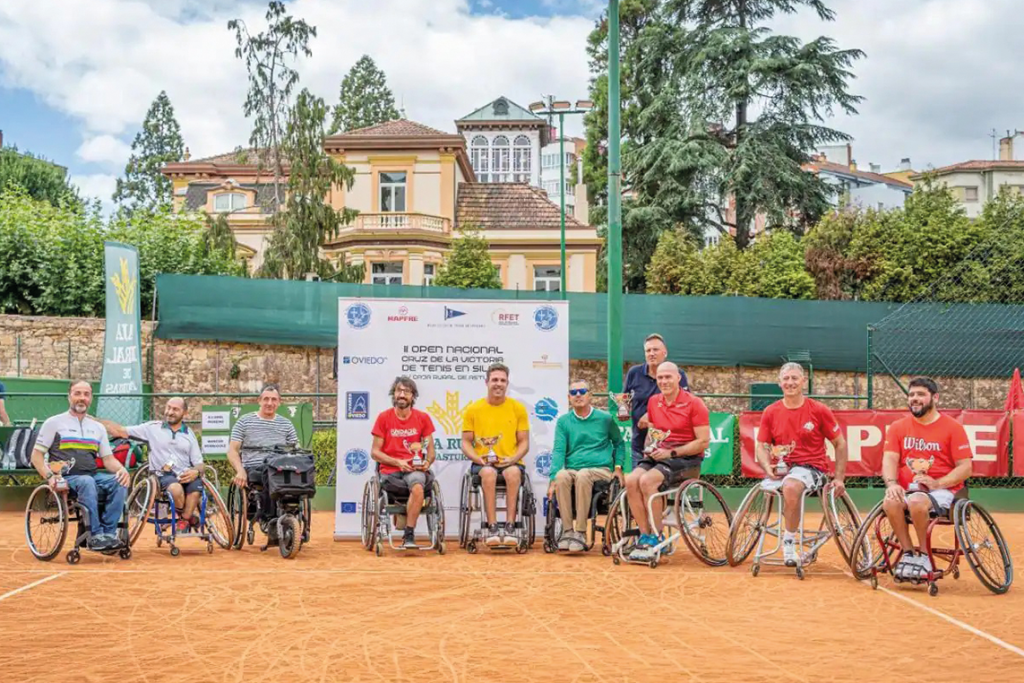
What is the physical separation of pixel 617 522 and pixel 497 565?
3.89 feet

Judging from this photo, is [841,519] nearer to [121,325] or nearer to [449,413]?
[449,413]

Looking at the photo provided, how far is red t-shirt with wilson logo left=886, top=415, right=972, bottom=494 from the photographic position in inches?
352

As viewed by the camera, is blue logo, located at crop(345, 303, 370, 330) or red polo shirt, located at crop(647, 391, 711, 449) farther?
blue logo, located at crop(345, 303, 370, 330)

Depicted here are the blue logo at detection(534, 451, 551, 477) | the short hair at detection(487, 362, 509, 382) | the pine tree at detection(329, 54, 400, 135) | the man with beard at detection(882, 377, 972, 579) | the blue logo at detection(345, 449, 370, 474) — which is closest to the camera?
the man with beard at detection(882, 377, 972, 579)

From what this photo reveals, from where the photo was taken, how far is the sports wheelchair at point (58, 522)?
33.5 ft

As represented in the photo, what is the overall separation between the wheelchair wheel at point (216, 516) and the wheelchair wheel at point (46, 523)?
119 centimetres

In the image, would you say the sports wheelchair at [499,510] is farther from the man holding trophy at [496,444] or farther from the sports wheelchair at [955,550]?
the sports wheelchair at [955,550]

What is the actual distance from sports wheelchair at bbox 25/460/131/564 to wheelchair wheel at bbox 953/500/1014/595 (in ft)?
21.5

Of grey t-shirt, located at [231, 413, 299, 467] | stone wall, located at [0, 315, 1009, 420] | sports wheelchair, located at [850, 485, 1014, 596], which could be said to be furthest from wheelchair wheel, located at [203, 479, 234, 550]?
stone wall, located at [0, 315, 1009, 420]

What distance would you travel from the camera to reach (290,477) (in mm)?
10555

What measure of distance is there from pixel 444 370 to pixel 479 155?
6960 cm

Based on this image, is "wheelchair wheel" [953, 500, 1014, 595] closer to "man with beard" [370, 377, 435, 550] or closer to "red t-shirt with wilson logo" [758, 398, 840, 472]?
"red t-shirt with wilson logo" [758, 398, 840, 472]

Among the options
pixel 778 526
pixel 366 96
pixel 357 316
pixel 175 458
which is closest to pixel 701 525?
pixel 778 526

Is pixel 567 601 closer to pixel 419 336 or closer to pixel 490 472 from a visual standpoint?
pixel 490 472
